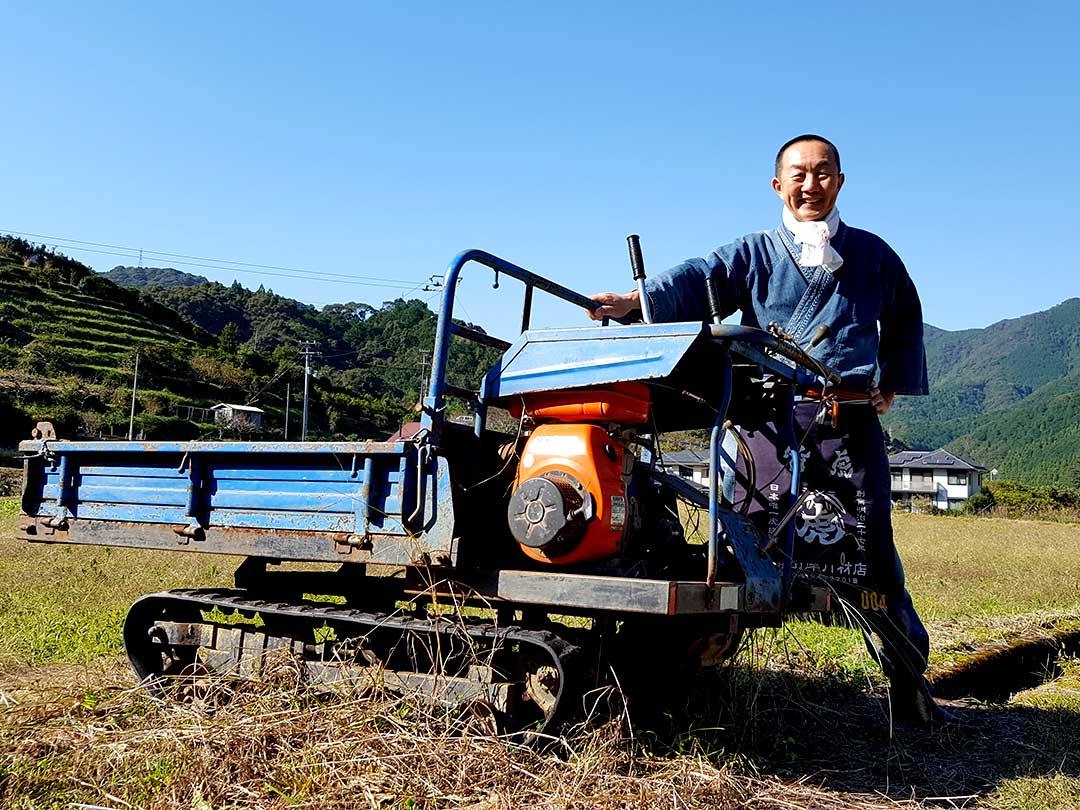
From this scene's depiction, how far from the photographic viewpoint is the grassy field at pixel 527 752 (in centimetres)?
Answer: 353

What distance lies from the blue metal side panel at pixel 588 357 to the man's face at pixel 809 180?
1681mm

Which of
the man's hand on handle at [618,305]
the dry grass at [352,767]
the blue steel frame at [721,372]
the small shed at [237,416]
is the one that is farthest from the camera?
the small shed at [237,416]

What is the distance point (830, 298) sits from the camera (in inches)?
195

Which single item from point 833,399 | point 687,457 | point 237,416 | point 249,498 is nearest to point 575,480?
point 833,399

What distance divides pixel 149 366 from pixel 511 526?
155 feet

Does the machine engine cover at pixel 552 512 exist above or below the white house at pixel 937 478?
below

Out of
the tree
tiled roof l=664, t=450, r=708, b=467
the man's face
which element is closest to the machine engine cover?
tiled roof l=664, t=450, r=708, b=467

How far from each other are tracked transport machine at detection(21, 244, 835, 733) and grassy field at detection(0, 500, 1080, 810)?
0.83 feet

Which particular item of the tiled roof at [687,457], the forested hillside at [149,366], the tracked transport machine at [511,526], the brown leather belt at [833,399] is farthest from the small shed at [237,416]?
the brown leather belt at [833,399]

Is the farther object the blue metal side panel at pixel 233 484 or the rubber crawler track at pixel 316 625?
the blue metal side panel at pixel 233 484

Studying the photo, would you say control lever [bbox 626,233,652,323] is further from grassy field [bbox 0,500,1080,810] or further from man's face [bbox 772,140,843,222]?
grassy field [bbox 0,500,1080,810]

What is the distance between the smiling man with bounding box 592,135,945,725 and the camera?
4898 millimetres

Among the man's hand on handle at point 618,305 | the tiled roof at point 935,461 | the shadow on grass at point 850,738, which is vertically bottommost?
the shadow on grass at point 850,738

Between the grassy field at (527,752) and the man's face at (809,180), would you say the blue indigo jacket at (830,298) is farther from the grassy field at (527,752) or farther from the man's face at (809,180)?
the grassy field at (527,752)
